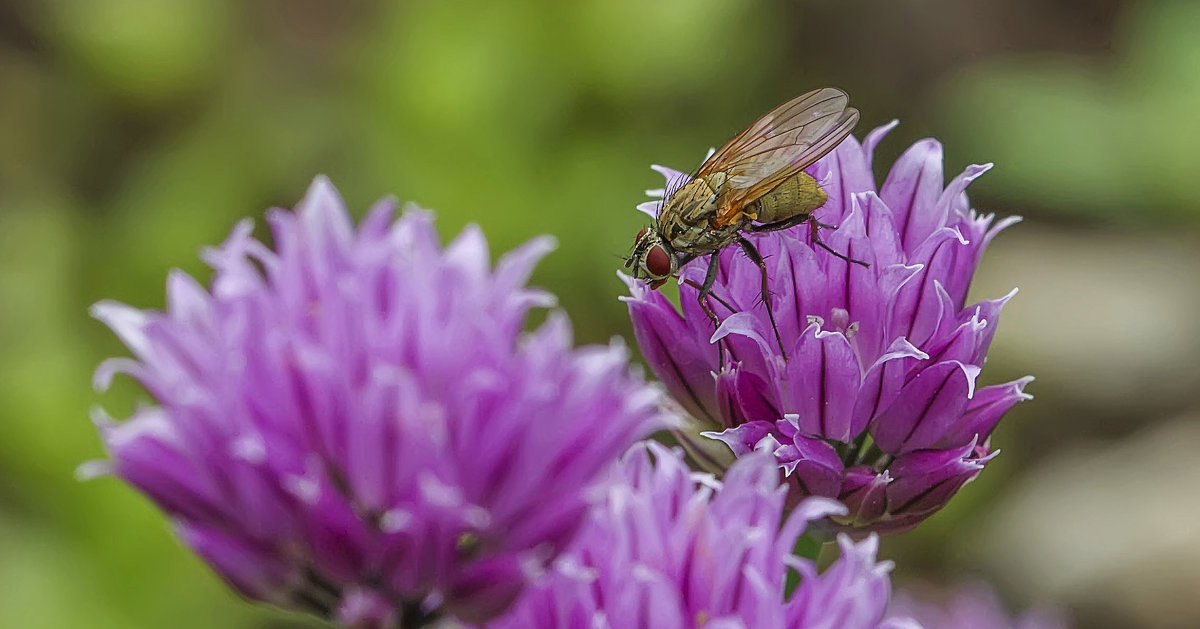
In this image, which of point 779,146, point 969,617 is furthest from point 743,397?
point 969,617

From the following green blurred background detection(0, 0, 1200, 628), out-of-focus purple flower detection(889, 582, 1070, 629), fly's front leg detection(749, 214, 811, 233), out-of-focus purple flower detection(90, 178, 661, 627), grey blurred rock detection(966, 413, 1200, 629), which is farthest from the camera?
grey blurred rock detection(966, 413, 1200, 629)

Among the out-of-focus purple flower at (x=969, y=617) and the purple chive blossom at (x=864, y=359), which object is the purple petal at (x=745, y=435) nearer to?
the purple chive blossom at (x=864, y=359)

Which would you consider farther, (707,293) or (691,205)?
(691,205)

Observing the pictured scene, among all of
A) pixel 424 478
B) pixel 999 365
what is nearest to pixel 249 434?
pixel 424 478

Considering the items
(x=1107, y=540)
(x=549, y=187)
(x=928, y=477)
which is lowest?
(x=1107, y=540)

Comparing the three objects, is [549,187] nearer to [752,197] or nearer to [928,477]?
[752,197]

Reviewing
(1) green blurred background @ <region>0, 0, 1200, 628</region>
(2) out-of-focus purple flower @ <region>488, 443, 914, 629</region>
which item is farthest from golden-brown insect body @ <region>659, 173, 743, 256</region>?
(1) green blurred background @ <region>0, 0, 1200, 628</region>

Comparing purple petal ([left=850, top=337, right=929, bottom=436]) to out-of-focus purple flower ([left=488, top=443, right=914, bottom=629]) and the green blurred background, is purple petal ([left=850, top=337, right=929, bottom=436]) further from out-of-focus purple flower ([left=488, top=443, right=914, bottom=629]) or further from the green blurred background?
the green blurred background

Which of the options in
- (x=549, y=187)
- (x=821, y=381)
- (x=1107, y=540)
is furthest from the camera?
(x=1107, y=540)
